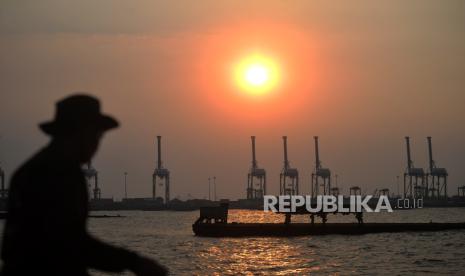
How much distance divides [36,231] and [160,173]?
164768 mm

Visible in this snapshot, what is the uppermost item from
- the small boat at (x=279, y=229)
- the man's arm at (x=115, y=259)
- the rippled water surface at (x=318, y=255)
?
the man's arm at (x=115, y=259)

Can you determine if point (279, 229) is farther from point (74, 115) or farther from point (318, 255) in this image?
point (74, 115)

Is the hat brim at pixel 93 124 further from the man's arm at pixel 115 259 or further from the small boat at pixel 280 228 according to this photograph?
the small boat at pixel 280 228

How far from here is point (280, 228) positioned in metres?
47.4

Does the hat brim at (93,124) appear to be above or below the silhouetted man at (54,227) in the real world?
above

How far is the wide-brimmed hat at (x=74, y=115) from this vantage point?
2.76 m

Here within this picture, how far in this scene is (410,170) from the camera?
165 m

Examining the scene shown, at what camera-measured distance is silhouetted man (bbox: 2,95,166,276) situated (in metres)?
2.56

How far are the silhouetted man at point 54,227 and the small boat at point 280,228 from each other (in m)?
44.4

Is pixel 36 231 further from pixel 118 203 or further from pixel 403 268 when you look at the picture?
pixel 118 203

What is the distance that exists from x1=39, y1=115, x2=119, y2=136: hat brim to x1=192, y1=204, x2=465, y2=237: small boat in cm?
4431

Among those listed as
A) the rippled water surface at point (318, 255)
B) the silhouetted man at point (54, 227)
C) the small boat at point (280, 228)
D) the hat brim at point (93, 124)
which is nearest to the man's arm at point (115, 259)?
the silhouetted man at point (54, 227)

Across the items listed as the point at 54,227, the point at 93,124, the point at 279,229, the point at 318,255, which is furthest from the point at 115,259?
the point at 279,229

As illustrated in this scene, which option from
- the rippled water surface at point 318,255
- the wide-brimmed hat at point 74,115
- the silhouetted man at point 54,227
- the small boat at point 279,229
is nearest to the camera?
the silhouetted man at point 54,227
